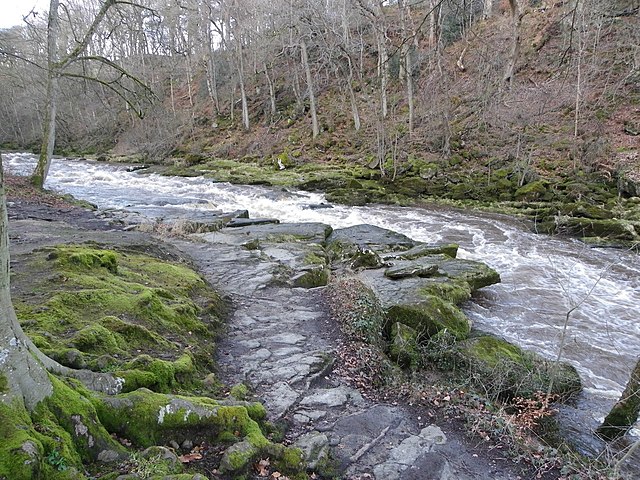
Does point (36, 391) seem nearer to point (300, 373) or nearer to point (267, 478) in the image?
point (267, 478)

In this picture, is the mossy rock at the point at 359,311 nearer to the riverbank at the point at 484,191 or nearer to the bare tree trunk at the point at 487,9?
the riverbank at the point at 484,191

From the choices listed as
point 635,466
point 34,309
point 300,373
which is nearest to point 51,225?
point 34,309

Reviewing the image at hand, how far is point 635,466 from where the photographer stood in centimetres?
496

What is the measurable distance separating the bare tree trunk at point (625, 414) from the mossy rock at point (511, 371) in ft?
2.27

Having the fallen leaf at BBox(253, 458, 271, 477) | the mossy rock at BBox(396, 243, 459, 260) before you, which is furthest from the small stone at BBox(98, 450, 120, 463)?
the mossy rock at BBox(396, 243, 459, 260)

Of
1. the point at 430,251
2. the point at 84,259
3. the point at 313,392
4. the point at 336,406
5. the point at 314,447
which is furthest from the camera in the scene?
the point at 430,251

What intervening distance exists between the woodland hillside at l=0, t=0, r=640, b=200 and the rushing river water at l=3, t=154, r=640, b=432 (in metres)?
4.00

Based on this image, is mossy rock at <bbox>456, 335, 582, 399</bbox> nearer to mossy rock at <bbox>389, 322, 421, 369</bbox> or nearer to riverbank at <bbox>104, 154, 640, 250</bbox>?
mossy rock at <bbox>389, 322, 421, 369</bbox>

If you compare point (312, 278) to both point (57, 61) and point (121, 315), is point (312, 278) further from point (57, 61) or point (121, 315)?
point (57, 61)

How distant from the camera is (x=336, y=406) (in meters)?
4.80

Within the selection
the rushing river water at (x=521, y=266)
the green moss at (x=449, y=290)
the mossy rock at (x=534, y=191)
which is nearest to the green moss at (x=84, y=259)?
the green moss at (x=449, y=290)

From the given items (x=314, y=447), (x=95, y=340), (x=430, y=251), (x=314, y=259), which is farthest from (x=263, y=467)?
(x=430, y=251)

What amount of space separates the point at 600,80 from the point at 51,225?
2560 cm

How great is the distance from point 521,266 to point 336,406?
8589 mm
